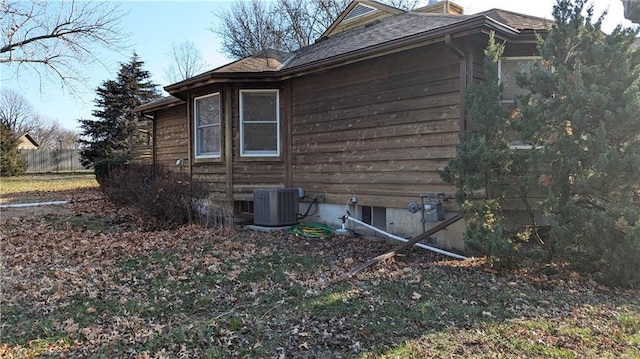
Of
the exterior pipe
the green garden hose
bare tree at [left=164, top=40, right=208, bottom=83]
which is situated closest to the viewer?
the exterior pipe

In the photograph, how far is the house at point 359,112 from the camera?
6.43 m

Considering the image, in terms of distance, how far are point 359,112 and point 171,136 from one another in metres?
6.96

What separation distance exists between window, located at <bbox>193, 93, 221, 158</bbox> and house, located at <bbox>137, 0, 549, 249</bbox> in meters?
0.03

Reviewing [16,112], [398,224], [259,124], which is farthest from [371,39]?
[16,112]

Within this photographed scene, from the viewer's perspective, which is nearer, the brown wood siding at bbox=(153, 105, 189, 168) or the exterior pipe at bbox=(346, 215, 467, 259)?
the exterior pipe at bbox=(346, 215, 467, 259)

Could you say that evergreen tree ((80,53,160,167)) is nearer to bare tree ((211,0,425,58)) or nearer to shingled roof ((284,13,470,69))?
bare tree ((211,0,425,58))

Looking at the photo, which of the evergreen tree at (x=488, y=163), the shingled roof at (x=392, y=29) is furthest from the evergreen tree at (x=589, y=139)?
the shingled roof at (x=392, y=29)

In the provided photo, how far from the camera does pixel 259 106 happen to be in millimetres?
9203

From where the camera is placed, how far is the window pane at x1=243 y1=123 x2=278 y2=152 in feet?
30.1

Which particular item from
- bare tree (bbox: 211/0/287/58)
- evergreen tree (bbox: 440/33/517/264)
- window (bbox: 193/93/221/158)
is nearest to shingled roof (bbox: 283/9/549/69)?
evergreen tree (bbox: 440/33/517/264)

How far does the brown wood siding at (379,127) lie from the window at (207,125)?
205cm

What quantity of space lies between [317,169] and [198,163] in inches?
130

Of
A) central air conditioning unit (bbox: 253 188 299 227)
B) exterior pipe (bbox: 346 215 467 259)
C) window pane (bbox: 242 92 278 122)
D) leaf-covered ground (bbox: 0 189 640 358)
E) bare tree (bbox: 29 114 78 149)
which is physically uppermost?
bare tree (bbox: 29 114 78 149)

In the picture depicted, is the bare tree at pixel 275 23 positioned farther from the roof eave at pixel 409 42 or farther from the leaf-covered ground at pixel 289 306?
the leaf-covered ground at pixel 289 306
